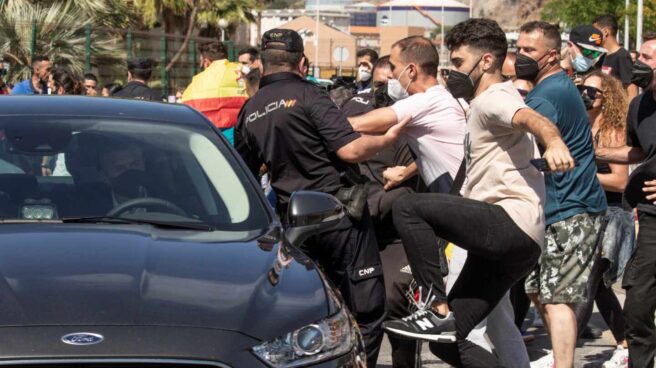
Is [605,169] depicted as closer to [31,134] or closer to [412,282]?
[412,282]

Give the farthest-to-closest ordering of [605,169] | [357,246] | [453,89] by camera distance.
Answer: [605,169], [357,246], [453,89]

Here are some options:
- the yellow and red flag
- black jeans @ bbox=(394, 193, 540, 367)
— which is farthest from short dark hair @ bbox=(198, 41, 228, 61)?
black jeans @ bbox=(394, 193, 540, 367)

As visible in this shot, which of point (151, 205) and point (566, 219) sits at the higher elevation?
point (151, 205)

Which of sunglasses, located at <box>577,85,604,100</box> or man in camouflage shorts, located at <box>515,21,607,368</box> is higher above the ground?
sunglasses, located at <box>577,85,604,100</box>

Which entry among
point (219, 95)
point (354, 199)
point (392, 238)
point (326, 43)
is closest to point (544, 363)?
point (392, 238)

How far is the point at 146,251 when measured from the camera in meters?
4.28

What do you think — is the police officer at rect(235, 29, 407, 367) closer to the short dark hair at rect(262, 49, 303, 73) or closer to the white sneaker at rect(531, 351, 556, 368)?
the short dark hair at rect(262, 49, 303, 73)

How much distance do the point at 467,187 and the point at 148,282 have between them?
1.98 meters

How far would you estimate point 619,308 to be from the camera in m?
7.90

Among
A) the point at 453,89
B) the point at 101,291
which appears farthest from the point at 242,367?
the point at 453,89

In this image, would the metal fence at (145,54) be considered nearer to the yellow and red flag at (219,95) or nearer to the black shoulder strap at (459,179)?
the yellow and red flag at (219,95)

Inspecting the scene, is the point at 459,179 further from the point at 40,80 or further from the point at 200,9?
the point at 200,9

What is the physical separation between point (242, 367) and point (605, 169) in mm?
4564

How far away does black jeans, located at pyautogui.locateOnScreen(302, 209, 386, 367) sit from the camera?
593cm
